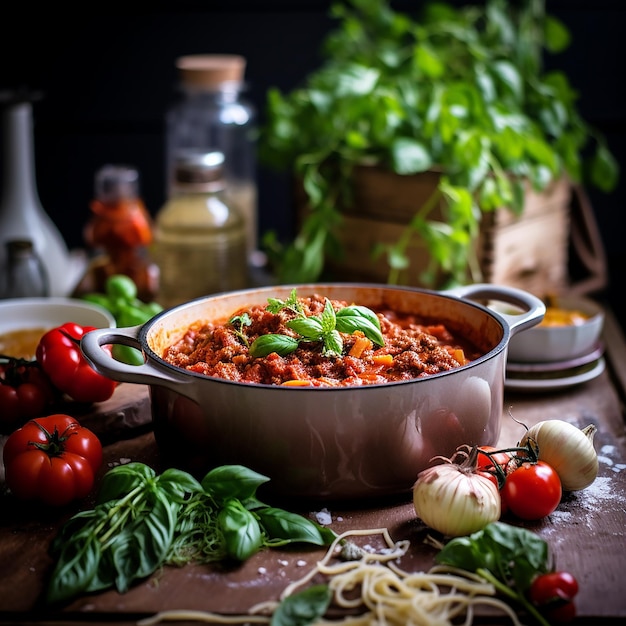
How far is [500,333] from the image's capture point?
1993mm

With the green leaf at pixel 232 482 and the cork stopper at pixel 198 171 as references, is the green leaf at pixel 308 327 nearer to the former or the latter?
the green leaf at pixel 232 482

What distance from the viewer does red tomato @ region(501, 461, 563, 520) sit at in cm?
176

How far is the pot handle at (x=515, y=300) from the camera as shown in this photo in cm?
206

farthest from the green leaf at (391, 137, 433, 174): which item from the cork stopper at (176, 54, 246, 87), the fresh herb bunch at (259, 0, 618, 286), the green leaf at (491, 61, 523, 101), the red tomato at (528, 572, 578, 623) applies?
the red tomato at (528, 572, 578, 623)

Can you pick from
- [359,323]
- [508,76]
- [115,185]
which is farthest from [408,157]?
[115,185]

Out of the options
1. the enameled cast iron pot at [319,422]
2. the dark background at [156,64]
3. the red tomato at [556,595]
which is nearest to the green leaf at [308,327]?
the enameled cast iron pot at [319,422]

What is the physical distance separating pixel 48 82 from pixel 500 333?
2.73 m

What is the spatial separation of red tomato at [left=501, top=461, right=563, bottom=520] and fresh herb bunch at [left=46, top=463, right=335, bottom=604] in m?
0.35

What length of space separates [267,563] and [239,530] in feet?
0.27

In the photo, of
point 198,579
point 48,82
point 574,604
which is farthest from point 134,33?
point 574,604

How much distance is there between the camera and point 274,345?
1.89 meters

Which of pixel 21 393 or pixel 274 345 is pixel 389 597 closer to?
pixel 274 345

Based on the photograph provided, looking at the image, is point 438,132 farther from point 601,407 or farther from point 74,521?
point 74,521

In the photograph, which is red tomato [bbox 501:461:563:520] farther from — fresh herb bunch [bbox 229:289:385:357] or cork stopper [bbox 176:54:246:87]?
cork stopper [bbox 176:54:246:87]
